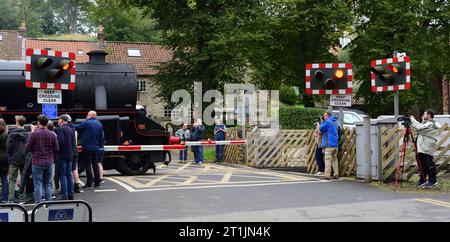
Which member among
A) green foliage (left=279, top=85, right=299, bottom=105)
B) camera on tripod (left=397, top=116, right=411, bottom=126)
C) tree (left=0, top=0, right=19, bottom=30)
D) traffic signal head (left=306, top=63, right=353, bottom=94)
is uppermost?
tree (left=0, top=0, right=19, bottom=30)

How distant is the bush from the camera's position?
3334 cm

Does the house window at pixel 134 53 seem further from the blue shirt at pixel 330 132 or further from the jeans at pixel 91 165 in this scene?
the jeans at pixel 91 165

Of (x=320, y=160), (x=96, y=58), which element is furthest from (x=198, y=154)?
(x=320, y=160)

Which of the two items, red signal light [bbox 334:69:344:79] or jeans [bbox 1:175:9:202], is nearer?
jeans [bbox 1:175:9:202]

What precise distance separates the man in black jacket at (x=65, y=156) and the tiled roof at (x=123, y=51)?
126 feet

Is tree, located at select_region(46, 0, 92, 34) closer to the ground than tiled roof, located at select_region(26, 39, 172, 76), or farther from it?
farther from it

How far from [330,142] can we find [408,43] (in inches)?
778

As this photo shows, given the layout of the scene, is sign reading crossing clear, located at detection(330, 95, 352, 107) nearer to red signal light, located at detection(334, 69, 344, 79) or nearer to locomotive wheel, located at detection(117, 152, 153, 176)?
red signal light, located at detection(334, 69, 344, 79)

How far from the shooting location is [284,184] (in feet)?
46.2

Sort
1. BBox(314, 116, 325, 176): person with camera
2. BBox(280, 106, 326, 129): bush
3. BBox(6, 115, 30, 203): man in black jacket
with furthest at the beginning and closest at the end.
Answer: BBox(280, 106, 326, 129): bush < BBox(314, 116, 325, 176): person with camera < BBox(6, 115, 30, 203): man in black jacket

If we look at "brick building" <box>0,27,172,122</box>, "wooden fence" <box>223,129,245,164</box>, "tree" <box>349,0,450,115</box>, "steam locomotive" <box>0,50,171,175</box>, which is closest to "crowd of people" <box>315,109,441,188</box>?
"steam locomotive" <box>0,50,171,175</box>

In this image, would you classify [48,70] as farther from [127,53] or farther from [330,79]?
[127,53]

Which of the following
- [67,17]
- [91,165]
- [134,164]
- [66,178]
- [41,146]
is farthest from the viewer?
[67,17]

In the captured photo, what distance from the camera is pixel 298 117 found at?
3347cm
